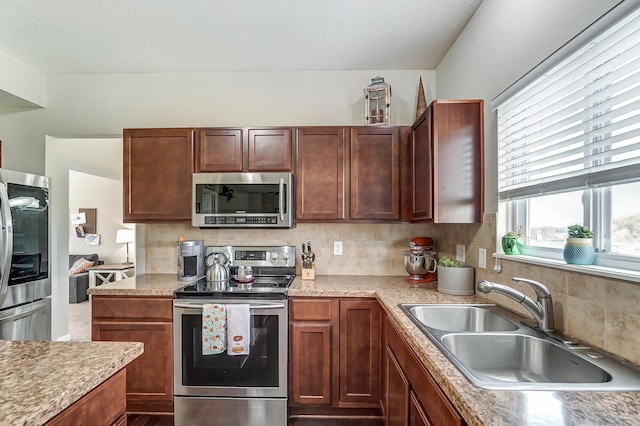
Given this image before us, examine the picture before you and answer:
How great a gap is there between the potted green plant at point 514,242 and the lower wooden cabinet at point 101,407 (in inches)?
69.1

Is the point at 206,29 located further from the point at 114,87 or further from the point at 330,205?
the point at 330,205

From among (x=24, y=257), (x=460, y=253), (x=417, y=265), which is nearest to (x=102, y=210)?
(x=24, y=257)

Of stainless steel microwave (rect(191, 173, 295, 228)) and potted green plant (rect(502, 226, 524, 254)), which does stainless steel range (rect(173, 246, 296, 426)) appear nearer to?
→ stainless steel microwave (rect(191, 173, 295, 228))

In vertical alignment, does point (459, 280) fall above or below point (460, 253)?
below

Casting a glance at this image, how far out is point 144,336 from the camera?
223 centimetres

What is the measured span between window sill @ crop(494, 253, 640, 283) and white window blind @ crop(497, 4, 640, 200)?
29 centimetres

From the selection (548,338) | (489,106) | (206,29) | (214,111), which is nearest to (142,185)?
(214,111)

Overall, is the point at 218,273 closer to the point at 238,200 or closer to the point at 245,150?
the point at 238,200

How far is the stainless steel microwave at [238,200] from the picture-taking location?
2447mm

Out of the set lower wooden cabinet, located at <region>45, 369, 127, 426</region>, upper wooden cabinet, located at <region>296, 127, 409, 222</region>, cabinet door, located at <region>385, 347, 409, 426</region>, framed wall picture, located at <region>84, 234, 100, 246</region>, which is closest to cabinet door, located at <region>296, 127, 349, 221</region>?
upper wooden cabinet, located at <region>296, 127, 409, 222</region>

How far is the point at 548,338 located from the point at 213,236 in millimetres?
2427

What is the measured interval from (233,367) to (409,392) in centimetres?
122

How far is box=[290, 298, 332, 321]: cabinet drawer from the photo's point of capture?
2.22 metres

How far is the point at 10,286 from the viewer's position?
7.48 feet
